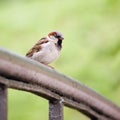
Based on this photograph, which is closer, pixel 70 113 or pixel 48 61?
pixel 48 61

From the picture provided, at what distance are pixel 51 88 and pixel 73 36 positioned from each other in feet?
8.67

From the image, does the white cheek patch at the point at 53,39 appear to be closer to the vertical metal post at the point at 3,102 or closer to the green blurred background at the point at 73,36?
the vertical metal post at the point at 3,102

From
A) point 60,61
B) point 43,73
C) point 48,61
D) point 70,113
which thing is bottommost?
point 43,73

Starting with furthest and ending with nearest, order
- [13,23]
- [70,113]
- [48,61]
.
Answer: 1. [13,23]
2. [70,113]
3. [48,61]

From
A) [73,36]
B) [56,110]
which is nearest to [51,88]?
[56,110]

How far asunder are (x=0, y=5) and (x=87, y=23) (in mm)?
534

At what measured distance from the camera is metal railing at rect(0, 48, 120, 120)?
483mm

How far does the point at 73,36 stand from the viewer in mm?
3221

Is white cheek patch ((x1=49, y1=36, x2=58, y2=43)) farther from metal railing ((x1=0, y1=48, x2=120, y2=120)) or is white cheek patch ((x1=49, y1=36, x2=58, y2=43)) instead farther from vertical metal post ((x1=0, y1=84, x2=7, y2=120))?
vertical metal post ((x1=0, y1=84, x2=7, y2=120))

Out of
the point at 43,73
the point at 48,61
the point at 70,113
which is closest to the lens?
the point at 43,73

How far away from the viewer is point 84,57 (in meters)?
3.21

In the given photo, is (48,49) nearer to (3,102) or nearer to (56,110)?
(56,110)

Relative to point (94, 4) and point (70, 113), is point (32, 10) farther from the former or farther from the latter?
point (70, 113)

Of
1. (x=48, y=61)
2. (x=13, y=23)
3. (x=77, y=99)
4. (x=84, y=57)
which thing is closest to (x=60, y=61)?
(x=84, y=57)
